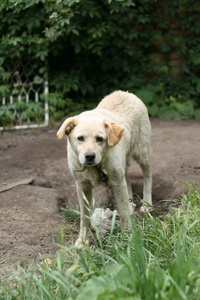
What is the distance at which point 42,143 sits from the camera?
6852 millimetres

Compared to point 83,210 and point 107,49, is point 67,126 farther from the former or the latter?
point 107,49

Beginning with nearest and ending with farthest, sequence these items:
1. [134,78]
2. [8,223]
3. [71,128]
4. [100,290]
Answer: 1. [100,290]
2. [71,128]
3. [8,223]
4. [134,78]

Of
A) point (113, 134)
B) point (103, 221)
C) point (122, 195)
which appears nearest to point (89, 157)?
point (113, 134)

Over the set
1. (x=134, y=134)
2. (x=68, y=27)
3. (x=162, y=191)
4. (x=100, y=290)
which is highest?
(x=68, y=27)

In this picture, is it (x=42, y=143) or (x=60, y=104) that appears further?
(x=60, y=104)

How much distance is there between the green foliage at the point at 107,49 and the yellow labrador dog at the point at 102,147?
3602 millimetres

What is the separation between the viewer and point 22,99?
8117mm

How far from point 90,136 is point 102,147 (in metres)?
0.15

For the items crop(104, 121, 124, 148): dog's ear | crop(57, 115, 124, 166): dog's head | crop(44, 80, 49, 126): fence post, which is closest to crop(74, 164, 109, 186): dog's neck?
crop(57, 115, 124, 166): dog's head

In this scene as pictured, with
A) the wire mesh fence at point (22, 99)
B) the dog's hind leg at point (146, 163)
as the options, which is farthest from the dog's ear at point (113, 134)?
the wire mesh fence at point (22, 99)

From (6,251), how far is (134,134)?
70.6 inches

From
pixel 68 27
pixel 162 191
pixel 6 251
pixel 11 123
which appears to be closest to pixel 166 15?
pixel 68 27

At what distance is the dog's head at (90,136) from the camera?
3.20 m

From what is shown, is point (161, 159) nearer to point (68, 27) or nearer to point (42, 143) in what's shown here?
point (42, 143)
